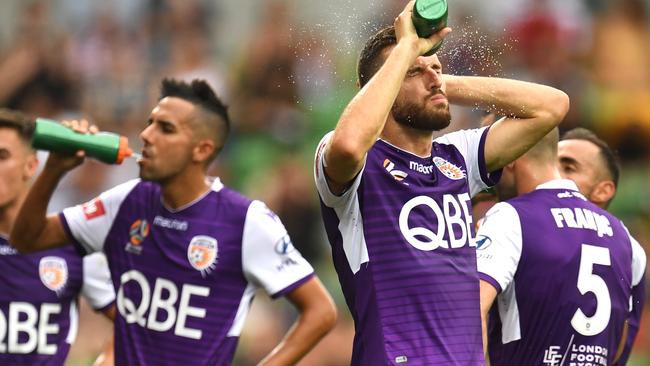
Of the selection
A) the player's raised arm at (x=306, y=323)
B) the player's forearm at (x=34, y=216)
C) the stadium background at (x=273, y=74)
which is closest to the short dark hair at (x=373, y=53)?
the player's raised arm at (x=306, y=323)

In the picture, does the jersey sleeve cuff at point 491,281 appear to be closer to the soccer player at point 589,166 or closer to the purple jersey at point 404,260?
the purple jersey at point 404,260

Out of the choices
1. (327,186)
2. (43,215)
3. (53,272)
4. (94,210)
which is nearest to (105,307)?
(53,272)

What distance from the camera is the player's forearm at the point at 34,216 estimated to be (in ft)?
21.9

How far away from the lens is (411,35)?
223 inches

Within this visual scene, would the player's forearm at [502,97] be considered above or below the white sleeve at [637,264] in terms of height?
above

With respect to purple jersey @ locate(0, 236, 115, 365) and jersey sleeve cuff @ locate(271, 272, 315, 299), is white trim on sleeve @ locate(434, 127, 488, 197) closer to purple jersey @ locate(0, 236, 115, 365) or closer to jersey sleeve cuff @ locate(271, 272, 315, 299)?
jersey sleeve cuff @ locate(271, 272, 315, 299)

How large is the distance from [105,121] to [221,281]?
6.70m

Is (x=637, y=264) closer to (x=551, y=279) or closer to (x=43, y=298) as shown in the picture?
(x=551, y=279)

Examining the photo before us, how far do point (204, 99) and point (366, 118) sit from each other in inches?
81.9

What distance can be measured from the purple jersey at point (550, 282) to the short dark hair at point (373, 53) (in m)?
1.06

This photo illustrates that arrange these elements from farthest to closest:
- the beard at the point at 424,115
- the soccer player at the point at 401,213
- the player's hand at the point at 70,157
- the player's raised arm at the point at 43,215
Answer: the player's raised arm at the point at 43,215, the player's hand at the point at 70,157, the beard at the point at 424,115, the soccer player at the point at 401,213

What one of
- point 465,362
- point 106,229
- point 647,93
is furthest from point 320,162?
point 647,93

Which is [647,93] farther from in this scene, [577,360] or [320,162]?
[320,162]

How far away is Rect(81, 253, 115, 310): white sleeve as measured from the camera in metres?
7.71
